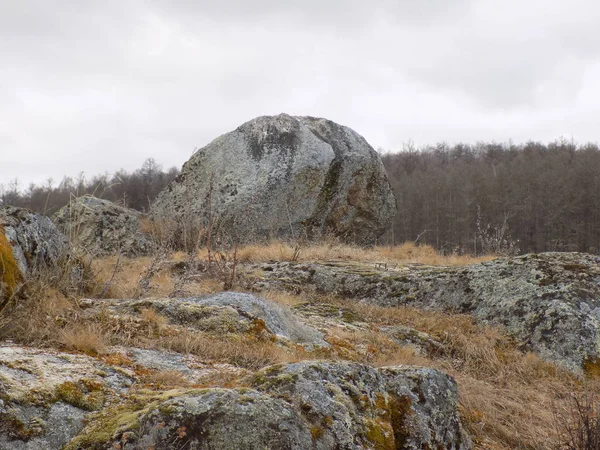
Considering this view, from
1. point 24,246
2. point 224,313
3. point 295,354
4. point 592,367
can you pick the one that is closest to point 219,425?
point 295,354

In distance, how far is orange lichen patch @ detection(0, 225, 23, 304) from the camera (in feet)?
10.7

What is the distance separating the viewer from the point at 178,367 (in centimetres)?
296

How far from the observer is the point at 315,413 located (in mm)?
2234

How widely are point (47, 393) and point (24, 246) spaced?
2.02 metres

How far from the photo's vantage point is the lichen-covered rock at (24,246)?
338cm

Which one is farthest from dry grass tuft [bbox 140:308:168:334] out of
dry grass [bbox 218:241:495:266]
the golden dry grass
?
dry grass [bbox 218:241:495:266]

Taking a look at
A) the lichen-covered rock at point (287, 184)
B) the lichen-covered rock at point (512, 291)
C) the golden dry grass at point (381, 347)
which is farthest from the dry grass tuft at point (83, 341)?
the lichen-covered rock at point (287, 184)

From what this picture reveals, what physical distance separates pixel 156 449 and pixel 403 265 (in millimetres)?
6475

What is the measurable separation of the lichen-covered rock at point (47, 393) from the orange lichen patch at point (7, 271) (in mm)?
694

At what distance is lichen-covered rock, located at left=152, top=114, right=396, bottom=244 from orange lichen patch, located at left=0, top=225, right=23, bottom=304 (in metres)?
6.77

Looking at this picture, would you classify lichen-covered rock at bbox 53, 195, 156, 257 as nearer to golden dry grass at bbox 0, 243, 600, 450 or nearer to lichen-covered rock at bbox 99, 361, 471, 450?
golden dry grass at bbox 0, 243, 600, 450

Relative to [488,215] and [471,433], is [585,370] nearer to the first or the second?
[471,433]

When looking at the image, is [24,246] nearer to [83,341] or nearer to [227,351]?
[83,341]

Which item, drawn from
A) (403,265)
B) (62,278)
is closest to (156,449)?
(62,278)
